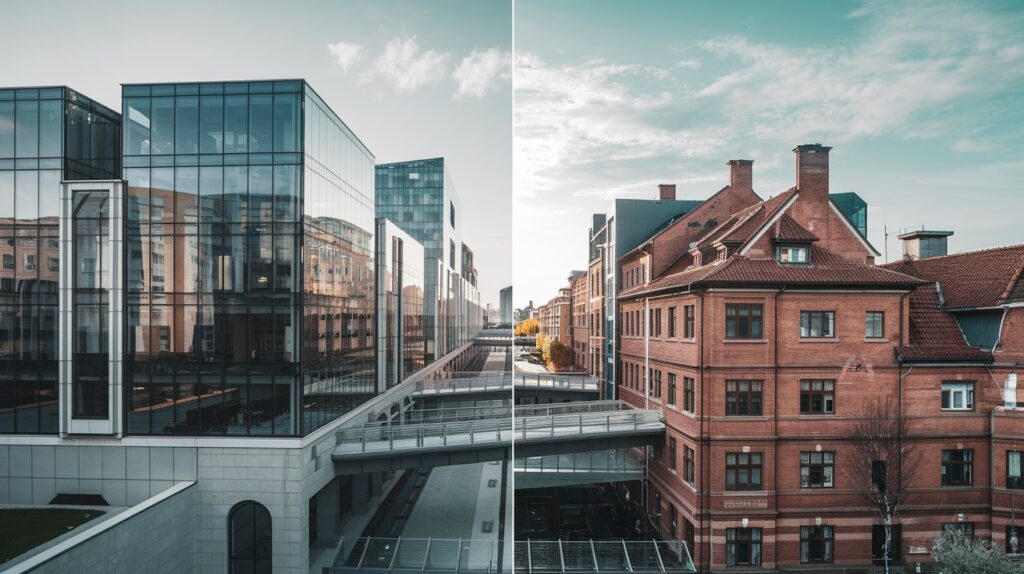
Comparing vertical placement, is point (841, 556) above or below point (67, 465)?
below

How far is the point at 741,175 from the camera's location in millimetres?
18922

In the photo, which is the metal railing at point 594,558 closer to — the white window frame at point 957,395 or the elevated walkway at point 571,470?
the elevated walkway at point 571,470

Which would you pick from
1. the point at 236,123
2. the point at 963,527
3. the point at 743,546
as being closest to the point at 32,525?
the point at 236,123

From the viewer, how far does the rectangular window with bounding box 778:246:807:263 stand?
1290 centimetres

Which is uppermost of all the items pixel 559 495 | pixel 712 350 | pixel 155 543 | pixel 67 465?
pixel 712 350

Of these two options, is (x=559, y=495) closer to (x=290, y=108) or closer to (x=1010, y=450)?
(x=1010, y=450)

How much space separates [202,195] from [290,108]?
2277 millimetres

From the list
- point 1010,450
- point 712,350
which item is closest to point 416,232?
point 712,350

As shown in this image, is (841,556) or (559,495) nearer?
(841,556)

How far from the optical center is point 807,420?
12.3m

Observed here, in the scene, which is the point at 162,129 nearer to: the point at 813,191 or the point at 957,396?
the point at 813,191

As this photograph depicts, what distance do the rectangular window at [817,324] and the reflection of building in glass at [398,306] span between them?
1151cm

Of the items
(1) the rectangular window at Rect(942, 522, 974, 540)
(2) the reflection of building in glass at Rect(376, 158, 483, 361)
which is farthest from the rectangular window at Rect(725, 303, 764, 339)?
(2) the reflection of building in glass at Rect(376, 158, 483, 361)

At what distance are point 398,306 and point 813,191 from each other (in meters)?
13.6
